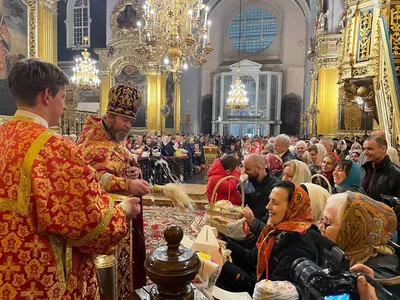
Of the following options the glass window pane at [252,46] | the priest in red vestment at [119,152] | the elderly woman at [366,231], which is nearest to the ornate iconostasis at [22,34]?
the priest in red vestment at [119,152]

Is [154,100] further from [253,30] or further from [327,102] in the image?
[253,30]

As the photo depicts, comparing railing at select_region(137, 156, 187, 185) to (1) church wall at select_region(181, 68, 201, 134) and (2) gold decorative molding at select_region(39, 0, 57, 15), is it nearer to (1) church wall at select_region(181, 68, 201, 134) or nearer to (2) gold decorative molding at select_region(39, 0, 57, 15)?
(2) gold decorative molding at select_region(39, 0, 57, 15)

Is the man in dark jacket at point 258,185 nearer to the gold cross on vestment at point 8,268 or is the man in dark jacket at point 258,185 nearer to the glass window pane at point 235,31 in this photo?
the gold cross on vestment at point 8,268

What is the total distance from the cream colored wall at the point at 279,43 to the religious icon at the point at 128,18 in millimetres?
9271

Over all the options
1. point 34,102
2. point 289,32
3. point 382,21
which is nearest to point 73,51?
point 289,32

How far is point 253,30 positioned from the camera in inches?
987

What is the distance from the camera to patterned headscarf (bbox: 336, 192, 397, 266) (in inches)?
61.0

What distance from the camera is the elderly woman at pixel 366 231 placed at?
5.07ft

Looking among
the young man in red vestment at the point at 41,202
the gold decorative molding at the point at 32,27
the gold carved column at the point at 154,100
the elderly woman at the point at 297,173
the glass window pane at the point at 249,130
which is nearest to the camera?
the young man in red vestment at the point at 41,202

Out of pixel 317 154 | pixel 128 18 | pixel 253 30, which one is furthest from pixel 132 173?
pixel 253 30

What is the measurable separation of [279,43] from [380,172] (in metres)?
23.5

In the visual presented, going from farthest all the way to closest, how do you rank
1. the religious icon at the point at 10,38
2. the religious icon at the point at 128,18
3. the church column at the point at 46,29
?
1. the religious icon at the point at 128,18
2. the church column at the point at 46,29
3. the religious icon at the point at 10,38

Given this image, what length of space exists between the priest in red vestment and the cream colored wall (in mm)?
23317

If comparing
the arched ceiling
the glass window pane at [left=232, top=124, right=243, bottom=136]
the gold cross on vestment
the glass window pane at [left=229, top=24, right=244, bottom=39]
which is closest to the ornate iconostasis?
the gold cross on vestment
